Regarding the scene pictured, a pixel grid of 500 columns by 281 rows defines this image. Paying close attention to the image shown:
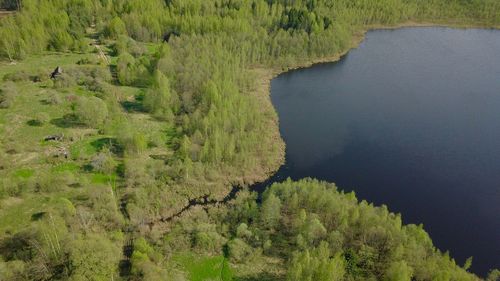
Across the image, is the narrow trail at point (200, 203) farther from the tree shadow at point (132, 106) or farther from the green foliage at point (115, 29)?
the green foliage at point (115, 29)

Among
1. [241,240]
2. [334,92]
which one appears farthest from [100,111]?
[334,92]

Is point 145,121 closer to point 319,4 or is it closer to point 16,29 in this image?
point 16,29

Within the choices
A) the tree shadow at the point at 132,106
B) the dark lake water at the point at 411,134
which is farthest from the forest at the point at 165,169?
the dark lake water at the point at 411,134

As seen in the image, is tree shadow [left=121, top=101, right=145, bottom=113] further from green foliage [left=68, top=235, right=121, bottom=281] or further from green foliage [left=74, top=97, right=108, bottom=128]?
green foliage [left=68, top=235, right=121, bottom=281]

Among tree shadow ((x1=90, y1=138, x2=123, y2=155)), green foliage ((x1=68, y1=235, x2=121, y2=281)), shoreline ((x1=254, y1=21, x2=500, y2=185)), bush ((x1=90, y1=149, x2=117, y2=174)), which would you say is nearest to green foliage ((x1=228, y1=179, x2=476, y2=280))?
shoreline ((x1=254, y1=21, x2=500, y2=185))

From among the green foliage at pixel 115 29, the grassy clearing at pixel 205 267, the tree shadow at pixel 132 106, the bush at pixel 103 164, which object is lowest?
the grassy clearing at pixel 205 267

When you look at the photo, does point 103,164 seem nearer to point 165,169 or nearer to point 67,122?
point 165,169

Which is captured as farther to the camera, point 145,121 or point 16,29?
point 16,29


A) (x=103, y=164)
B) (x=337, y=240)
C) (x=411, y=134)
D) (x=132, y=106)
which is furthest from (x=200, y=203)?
(x=411, y=134)
